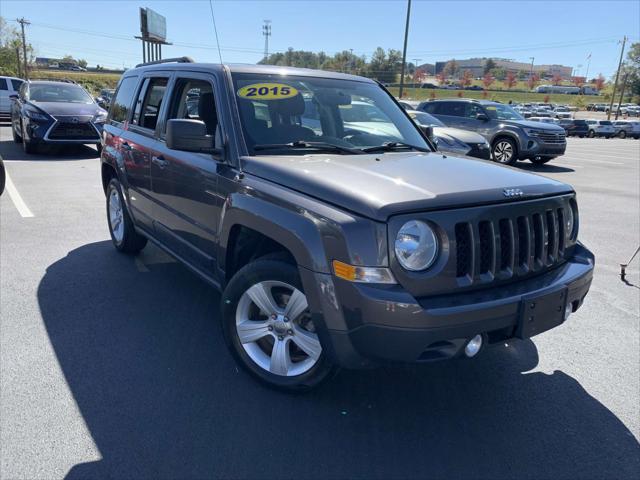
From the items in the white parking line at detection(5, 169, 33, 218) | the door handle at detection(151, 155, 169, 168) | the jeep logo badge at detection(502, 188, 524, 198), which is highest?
the jeep logo badge at detection(502, 188, 524, 198)

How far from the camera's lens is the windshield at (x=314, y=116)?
356 cm

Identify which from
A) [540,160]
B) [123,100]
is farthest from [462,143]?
[123,100]

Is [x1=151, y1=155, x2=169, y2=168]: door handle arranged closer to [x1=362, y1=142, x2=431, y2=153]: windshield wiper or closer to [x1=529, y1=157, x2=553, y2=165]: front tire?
[x1=362, y1=142, x2=431, y2=153]: windshield wiper

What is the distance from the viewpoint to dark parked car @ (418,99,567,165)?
49.2ft

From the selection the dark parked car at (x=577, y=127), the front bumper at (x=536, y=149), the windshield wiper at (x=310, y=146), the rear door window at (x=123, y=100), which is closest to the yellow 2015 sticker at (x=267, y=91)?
the windshield wiper at (x=310, y=146)

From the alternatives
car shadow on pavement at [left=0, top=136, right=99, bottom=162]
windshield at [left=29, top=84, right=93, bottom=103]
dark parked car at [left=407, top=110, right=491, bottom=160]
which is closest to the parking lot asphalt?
dark parked car at [left=407, top=110, right=491, bottom=160]

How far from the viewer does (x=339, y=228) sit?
2.54 metres

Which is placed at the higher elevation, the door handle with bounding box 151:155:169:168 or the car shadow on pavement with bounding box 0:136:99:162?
the door handle with bounding box 151:155:169:168

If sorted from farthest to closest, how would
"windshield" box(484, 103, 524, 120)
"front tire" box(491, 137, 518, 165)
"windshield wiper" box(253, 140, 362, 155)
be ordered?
"windshield" box(484, 103, 524, 120), "front tire" box(491, 137, 518, 165), "windshield wiper" box(253, 140, 362, 155)

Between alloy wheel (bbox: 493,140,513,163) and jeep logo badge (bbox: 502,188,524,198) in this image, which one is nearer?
jeep logo badge (bbox: 502,188,524,198)

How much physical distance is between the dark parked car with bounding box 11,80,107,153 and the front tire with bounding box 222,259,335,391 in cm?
1153

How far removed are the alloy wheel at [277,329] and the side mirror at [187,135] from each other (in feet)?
3.23

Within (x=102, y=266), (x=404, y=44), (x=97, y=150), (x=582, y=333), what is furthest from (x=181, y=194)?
(x=404, y=44)

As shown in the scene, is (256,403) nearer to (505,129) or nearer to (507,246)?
(507,246)
